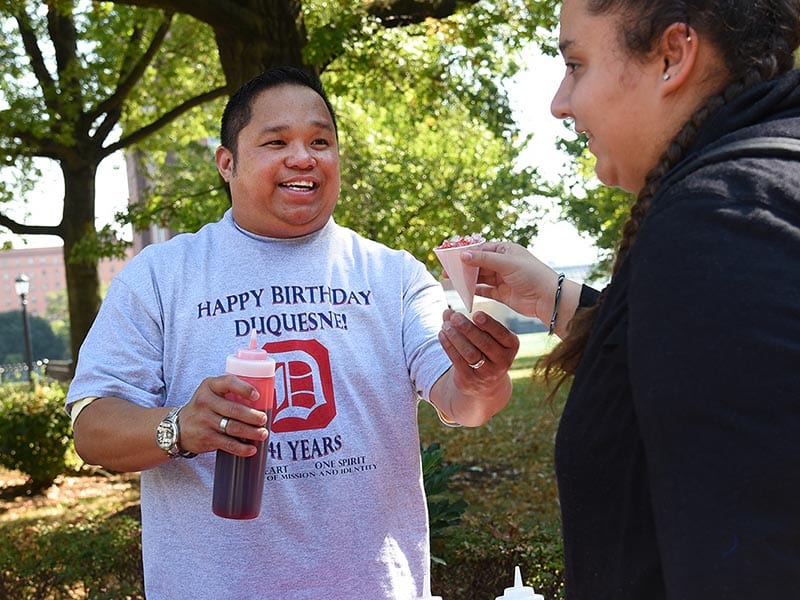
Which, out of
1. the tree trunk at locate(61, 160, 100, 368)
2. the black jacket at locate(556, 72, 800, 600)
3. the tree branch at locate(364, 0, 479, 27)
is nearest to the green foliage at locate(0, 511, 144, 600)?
the black jacket at locate(556, 72, 800, 600)

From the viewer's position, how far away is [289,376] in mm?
2605

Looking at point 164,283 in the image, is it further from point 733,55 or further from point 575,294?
point 733,55

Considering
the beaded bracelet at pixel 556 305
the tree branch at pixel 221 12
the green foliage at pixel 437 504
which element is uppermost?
the tree branch at pixel 221 12

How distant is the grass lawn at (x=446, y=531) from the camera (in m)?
5.17

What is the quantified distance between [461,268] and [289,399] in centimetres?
63

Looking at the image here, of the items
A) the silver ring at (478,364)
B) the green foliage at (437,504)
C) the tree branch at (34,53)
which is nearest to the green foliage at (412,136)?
the tree branch at (34,53)

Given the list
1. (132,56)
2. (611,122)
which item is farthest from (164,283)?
(132,56)

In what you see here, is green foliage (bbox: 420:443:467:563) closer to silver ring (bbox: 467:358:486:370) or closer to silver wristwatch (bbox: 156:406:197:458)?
silver ring (bbox: 467:358:486:370)

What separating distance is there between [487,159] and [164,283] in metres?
17.0

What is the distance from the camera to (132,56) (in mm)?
15359

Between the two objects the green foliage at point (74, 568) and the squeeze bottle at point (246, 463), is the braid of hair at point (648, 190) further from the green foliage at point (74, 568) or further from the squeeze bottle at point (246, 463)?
the green foliage at point (74, 568)

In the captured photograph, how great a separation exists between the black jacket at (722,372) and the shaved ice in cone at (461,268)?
0.96 meters

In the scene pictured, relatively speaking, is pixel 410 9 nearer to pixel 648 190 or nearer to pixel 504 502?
pixel 504 502

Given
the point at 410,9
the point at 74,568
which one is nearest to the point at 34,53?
the point at 410,9
